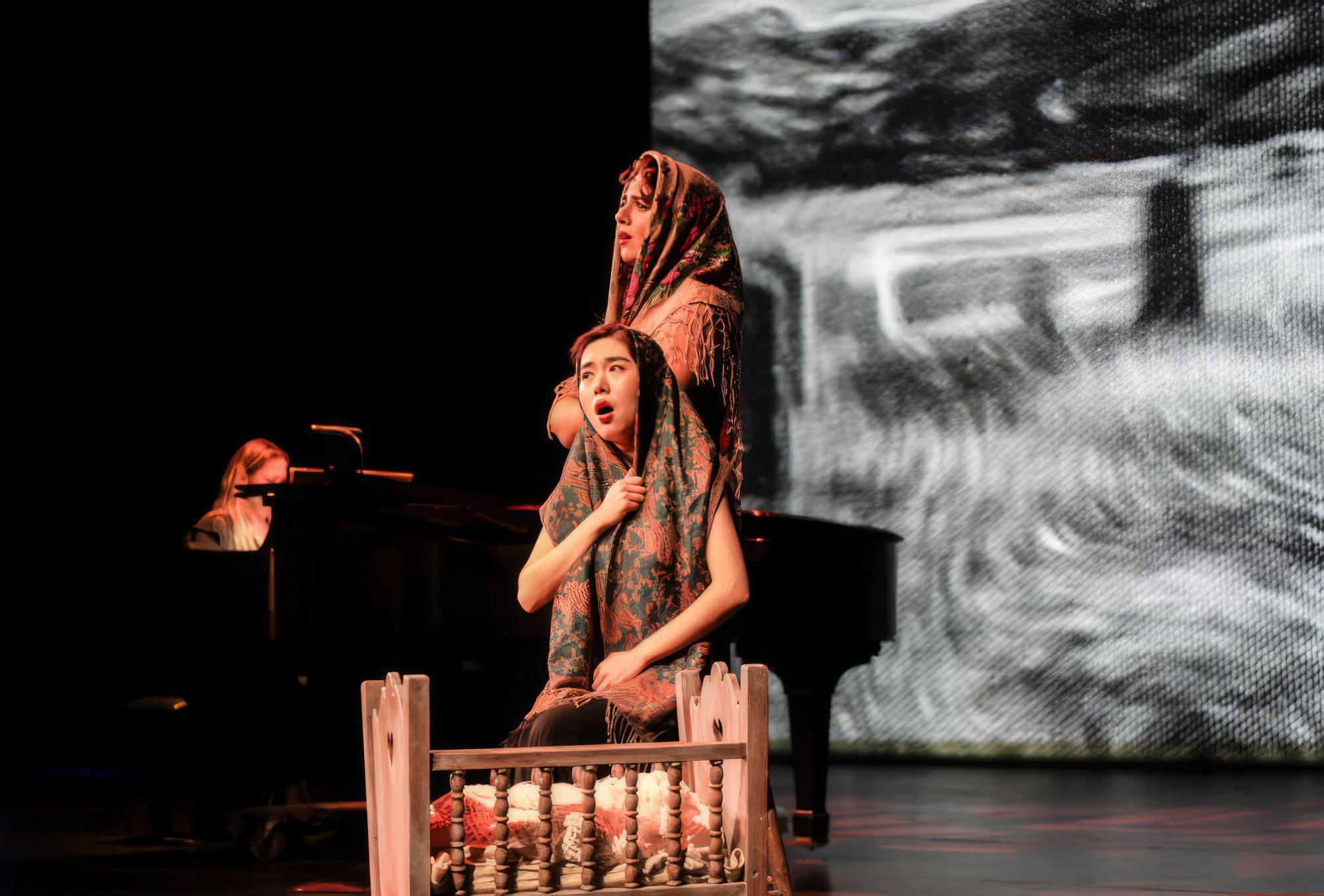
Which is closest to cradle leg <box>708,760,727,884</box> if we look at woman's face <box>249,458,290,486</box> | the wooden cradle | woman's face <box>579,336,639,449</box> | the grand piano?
the wooden cradle

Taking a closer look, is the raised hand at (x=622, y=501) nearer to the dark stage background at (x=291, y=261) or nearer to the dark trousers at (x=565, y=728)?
the dark trousers at (x=565, y=728)

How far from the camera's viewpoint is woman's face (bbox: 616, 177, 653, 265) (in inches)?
91.6

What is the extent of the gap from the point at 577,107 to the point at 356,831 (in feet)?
9.47

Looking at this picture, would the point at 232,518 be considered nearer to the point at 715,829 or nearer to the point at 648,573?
the point at 648,573

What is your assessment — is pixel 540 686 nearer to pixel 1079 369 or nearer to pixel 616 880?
pixel 616 880

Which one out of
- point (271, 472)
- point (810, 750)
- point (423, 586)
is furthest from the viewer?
point (271, 472)

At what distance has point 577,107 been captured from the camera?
561cm

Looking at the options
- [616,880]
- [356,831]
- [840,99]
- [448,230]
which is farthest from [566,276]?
[616,880]

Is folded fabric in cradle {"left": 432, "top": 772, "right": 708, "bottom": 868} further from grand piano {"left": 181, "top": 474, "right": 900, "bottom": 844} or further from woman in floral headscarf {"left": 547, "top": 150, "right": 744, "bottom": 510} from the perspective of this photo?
grand piano {"left": 181, "top": 474, "right": 900, "bottom": 844}

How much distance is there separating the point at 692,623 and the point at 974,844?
1.86 m

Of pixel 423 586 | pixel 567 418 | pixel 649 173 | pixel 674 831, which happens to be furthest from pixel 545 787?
pixel 423 586

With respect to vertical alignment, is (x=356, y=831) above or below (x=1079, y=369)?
below

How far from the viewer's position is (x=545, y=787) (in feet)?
5.45

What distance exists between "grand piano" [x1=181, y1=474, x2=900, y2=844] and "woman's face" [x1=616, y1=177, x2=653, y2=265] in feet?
2.92
